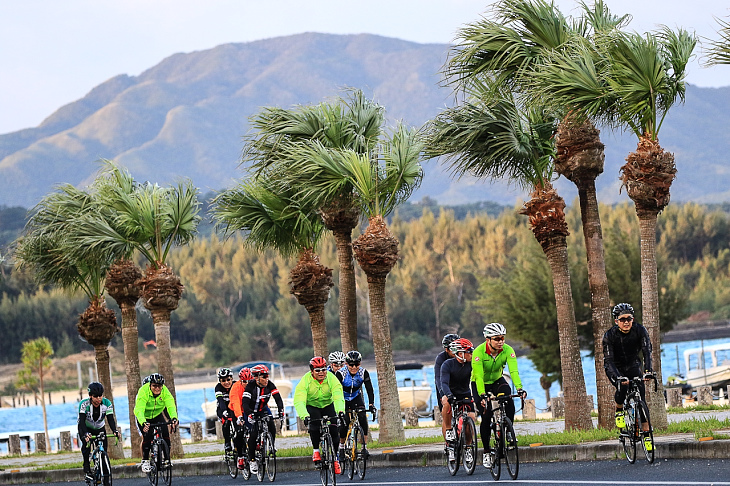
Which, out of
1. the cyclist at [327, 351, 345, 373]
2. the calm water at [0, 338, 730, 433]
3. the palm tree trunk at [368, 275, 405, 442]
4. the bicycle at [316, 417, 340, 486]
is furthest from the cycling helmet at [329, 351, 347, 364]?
the calm water at [0, 338, 730, 433]

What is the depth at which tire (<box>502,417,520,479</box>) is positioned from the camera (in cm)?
1277

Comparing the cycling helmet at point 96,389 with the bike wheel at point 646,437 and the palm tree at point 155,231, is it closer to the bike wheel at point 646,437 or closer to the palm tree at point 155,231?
the bike wheel at point 646,437

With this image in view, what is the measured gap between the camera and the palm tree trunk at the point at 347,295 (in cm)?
2461

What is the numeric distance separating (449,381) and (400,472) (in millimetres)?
2873

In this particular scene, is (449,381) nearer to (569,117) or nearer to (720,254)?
(569,117)

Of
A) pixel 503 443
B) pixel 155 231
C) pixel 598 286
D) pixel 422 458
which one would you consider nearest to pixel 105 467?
pixel 422 458

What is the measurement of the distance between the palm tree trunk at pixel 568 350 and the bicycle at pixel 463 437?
557 cm

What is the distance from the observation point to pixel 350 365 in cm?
1664

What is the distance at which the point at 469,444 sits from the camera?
1388 centimetres

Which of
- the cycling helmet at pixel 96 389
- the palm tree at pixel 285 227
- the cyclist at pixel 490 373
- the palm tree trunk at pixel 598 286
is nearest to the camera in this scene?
the cyclist at pixel 490 373

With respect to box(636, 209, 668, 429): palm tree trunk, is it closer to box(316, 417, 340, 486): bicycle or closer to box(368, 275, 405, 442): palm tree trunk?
box(316, 417, 340, 486): bicycle

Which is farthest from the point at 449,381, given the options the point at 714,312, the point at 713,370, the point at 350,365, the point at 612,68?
the point at 714,312

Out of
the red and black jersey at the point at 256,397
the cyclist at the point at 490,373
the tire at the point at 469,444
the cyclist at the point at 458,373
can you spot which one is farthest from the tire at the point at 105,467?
the cyclist at the point at 490,373

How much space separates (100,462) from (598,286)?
9.06 metres
